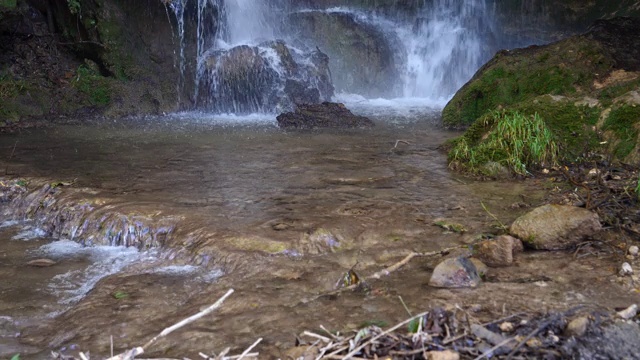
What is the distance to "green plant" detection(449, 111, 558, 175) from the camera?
20.1ft

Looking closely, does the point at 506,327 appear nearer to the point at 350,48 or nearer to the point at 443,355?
the point at 443,355

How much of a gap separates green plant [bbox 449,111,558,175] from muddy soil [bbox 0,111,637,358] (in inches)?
12.4

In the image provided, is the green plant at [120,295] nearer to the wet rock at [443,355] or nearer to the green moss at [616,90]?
the wet rock at [443,355]

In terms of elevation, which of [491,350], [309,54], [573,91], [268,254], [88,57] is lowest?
[268,254]

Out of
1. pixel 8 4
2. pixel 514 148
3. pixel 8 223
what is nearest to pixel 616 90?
pixel 514 148

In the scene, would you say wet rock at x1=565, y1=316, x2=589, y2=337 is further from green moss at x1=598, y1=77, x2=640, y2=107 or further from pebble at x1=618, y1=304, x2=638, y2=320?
green moss at x1=598, y1=77, x2=640, y2=107

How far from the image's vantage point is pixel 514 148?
20.4 feet

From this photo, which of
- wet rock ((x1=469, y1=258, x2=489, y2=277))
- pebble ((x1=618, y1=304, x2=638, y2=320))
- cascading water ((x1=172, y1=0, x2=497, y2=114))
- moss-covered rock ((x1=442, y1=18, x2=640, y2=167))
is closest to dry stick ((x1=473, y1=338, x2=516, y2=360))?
pebble ((x1=618, y1=304, x2=638, y2=320))

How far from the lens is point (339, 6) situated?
18.3 m

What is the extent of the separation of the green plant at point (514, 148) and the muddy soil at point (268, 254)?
32 centimetres

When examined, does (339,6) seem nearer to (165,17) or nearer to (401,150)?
(165,17)

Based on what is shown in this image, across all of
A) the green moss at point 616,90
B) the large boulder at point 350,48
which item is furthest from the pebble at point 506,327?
the large boulder at point 350,48

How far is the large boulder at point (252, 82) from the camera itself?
13.5m

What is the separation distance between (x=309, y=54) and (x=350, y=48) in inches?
97.2
